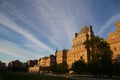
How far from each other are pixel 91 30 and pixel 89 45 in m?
55.1

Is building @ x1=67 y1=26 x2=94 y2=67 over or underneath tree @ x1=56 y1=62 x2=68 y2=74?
over

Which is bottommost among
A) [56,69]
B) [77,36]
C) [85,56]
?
[56,69]

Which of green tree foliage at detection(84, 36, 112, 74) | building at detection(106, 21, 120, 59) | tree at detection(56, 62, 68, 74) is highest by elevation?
building at detection(106, 21, 120, 59)

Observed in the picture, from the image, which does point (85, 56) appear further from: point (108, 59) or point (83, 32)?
point (108, 59)

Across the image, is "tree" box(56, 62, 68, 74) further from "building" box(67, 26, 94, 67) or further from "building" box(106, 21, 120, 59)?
"building" box(106, 21, 120, 59)

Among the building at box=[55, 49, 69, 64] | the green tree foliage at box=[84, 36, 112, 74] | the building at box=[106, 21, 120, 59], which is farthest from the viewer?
the building at box=[55, 49, 69, 64]

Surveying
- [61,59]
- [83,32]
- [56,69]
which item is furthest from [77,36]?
[56,69]

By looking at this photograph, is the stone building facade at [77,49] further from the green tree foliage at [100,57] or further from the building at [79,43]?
the green tree foliage at [100,57]

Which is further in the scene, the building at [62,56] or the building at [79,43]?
the building at [62,56]

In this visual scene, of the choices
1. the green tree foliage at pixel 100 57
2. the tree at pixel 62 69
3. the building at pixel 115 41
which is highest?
the building at pixel 115 41

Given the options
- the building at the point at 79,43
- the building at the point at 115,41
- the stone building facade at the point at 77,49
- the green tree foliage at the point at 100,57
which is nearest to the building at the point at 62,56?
the stone building facade at the point at 77,49

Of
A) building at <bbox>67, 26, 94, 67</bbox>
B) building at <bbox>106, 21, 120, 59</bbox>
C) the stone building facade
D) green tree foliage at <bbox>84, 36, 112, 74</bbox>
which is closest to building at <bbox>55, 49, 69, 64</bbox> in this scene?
the stone building facade

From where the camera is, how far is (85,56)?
4407 inches

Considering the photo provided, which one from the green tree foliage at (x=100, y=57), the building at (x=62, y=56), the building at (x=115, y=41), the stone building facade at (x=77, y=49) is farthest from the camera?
the building at (x=62, y=56)
